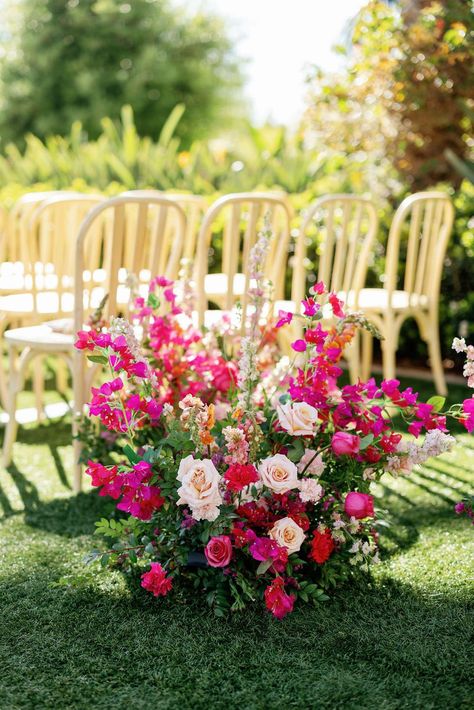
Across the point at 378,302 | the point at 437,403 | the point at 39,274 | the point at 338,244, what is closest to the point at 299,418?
the point at 437,403

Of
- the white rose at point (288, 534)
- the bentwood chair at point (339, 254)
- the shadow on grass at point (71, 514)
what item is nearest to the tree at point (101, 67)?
the bentwood chair at point (339, 254)

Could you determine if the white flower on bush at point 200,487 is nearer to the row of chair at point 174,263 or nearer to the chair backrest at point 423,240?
the row of chair at point 174,263

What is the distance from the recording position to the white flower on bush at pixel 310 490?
206 cm

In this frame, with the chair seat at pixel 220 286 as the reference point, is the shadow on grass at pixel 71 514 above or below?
below

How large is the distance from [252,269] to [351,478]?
62 cm

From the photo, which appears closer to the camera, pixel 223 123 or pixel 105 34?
pixel 105 34

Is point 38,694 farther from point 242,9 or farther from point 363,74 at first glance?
point 242,9

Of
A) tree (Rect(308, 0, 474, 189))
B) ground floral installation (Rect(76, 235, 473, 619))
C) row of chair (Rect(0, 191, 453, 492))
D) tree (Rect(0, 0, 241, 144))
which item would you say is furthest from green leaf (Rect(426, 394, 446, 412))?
tree (Rect(0, 0, 241, 144))

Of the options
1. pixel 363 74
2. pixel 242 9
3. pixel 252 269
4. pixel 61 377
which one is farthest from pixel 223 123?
pixel 252 269

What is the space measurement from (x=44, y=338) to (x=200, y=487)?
1.29 metres

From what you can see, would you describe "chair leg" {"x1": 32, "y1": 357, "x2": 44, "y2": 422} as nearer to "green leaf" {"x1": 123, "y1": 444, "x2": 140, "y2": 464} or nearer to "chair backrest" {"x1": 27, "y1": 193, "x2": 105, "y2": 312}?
"chair backrest" {"x1": 27, "y1": 193, "x2": 105, "y2": 312}

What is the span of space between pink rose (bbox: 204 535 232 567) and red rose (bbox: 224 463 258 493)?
0.14m

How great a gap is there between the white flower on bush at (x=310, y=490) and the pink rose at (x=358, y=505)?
0.11 metres

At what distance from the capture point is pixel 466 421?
1.96 meters
